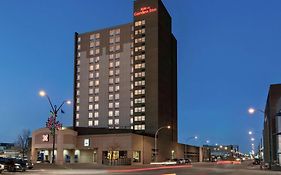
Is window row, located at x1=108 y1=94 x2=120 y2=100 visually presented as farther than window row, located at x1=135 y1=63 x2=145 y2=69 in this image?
Yes

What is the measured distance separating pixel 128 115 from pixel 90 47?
1401 inches

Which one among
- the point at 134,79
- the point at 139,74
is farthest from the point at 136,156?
the point at 134,79

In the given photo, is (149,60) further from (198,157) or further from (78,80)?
(198,157)

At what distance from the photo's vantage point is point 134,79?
16000 centimetres

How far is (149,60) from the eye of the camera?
6137 inches

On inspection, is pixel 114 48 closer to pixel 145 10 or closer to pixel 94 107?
pixel 145 10

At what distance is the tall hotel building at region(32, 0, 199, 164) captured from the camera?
15284 cm

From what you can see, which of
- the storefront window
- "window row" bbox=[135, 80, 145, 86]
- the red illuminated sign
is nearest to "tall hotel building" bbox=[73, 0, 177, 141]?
the red illuminated sign

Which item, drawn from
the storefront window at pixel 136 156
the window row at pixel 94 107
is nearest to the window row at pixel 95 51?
the window row at pixel 94 107

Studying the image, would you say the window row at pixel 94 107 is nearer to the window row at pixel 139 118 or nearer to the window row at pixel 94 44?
the window row at pixel 139 118

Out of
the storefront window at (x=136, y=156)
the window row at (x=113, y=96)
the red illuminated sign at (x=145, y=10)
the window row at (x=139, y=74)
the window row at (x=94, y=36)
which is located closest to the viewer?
the storefront window at (x=136, y=156)

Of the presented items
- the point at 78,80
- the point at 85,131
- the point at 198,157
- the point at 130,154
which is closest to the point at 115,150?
the point at 130,154

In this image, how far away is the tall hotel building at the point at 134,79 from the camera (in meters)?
153

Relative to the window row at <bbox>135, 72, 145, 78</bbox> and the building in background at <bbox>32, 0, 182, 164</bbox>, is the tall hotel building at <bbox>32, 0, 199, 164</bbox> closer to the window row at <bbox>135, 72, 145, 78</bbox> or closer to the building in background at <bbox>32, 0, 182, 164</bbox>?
the building in background at <bbox>32, 0, 182, 164</bbox>
